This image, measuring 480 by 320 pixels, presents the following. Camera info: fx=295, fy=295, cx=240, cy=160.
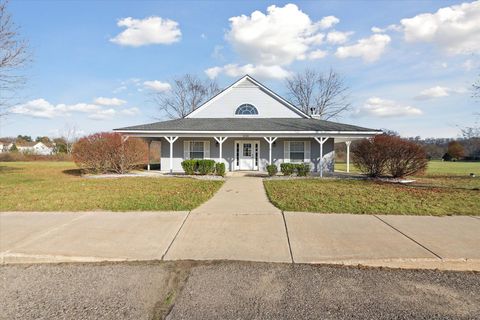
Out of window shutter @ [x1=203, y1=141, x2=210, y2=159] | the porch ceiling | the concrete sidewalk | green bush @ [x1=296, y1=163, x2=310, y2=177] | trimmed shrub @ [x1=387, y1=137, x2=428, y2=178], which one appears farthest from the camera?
window shutter @ [x1=203, y1=141, x2=210, y2=159]

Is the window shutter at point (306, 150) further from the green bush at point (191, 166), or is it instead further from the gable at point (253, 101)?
the green bush at point (191, 166)

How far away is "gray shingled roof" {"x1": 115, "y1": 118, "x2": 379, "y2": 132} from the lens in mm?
17734

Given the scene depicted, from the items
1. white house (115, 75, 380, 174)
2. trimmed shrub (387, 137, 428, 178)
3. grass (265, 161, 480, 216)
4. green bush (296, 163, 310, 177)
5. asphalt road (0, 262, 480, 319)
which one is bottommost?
asphalt road (0, 262, 480, 319)

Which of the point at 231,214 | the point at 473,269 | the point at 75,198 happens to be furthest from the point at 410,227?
the point at 75,198

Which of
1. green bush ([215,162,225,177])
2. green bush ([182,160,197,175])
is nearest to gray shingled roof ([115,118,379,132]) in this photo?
green bush ([182,160,197,175])

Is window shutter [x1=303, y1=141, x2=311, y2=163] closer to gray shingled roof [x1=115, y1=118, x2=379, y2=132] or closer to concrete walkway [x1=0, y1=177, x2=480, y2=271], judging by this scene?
gray shingled roof [x1=115, y1=118, x2=379, y2=132]

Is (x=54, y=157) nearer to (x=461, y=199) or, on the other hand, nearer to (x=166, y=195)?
(x=166, y=195)

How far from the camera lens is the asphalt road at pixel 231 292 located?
2857 millimetres

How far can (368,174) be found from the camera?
1540cm

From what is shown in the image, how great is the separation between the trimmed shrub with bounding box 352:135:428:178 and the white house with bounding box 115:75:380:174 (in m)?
2.40

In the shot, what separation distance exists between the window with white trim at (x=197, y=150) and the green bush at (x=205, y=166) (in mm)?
3700

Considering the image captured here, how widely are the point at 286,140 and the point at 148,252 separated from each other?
1589 centimetres

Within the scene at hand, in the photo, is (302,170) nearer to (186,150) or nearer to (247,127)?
(247,127)

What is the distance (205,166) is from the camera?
52.4 feet
